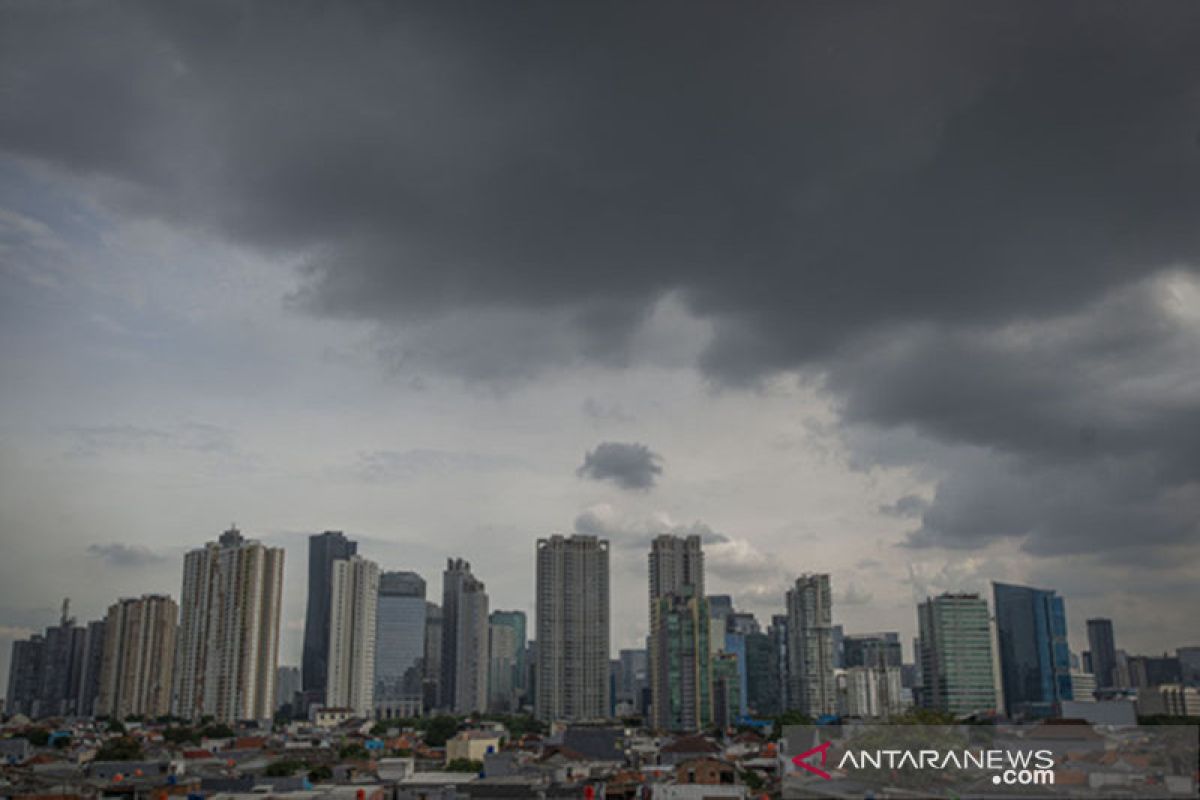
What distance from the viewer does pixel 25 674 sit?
14850 centimetres

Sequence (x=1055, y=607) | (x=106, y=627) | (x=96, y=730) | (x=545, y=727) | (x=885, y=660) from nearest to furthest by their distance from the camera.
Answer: (x=96, y=730) → (x=545, y=727) → (x=106, y=627) → (x=1055, y=607) → (x=885, y=660)

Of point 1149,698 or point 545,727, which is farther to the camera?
point 545,727

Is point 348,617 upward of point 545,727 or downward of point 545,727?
upward

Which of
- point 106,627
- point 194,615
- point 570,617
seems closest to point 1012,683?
point 570,617

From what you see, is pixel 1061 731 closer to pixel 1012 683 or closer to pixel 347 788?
pixel 347 788

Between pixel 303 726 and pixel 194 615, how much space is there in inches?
667

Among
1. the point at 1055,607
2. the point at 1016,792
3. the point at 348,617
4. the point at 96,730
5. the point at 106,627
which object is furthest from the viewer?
the point at 348,617

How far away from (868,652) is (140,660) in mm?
118898

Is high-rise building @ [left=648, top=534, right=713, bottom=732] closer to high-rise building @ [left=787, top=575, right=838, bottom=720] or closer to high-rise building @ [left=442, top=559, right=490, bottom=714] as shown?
high-rise building @ [left=787, top=575, right=838, bottom=720]

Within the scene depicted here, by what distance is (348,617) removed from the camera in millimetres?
152500

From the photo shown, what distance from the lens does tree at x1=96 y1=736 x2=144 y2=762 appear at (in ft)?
179

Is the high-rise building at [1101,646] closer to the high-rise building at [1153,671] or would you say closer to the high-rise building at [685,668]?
the high-rise building at [1153,671]

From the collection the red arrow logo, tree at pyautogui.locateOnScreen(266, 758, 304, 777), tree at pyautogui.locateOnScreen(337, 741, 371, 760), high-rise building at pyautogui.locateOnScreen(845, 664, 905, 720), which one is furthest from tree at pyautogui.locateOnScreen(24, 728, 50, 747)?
high-rise building at pyautogui.locateOnScreen(845, 664, 905, 720)

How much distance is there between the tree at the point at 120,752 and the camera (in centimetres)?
5446
